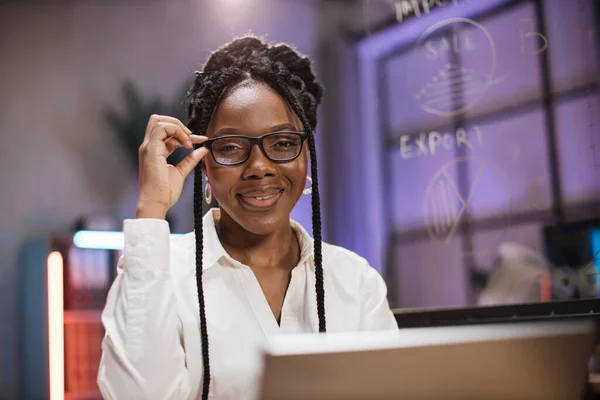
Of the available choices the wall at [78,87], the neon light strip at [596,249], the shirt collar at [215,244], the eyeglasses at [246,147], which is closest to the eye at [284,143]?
the eyeglasses at [246,147]

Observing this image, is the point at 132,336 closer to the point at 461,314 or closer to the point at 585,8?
the point at 461,314

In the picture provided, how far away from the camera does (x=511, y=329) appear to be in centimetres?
66

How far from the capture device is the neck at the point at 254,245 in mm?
1514

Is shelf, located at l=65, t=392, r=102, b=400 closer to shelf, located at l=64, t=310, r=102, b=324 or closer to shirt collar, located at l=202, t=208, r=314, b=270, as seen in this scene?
shelf, located at l=64, t=310, r=102, b=324

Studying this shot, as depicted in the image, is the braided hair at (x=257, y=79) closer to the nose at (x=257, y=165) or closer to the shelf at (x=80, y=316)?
the nose at (x=257, y=165)

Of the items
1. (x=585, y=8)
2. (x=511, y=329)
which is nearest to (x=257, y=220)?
(x=511, y=329)

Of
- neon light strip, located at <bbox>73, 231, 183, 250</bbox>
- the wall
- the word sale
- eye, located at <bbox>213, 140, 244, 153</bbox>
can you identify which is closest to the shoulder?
eye, located at <bbox>213, 140, 244, 153</bbox>

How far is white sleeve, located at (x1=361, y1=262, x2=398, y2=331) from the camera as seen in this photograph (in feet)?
5.07

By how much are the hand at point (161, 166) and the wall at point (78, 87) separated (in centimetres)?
167

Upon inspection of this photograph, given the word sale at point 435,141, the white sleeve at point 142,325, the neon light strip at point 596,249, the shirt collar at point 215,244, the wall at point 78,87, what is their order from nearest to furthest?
the white sleeve at point 142,325, the shirt collar at point 215,244, the neon light strip at point 596,249, the word sale at point 435,141, the wall at point 78,87

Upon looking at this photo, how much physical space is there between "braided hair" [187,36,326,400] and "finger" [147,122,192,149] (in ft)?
0.23

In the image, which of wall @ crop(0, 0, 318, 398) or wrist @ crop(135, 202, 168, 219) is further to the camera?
wall @ crop(0, 0, 318, 398)

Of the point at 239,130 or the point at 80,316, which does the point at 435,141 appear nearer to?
the point at 239,130

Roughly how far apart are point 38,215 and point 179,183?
6.69 feet
